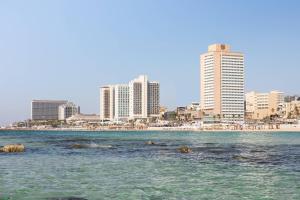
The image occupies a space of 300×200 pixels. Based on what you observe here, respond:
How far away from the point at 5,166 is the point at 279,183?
26.1 m

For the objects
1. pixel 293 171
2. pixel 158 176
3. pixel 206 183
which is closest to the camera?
pixel 206 183

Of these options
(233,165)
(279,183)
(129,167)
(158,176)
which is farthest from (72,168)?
(279,183)

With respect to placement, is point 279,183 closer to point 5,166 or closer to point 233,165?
point 233,165

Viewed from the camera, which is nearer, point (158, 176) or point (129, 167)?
point (158, 176)

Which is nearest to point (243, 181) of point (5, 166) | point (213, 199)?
point (213, 199)

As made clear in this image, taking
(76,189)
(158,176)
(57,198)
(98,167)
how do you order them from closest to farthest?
(57,198) < (76,189) < (158,176) < (98,167)

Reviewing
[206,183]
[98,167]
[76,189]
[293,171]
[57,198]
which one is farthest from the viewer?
[98,167]

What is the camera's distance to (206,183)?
34688mm

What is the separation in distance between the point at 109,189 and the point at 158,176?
7.53 m

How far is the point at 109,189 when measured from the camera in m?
31.8

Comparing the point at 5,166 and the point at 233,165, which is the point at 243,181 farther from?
the point at 5,166

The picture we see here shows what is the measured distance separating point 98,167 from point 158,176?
924cm

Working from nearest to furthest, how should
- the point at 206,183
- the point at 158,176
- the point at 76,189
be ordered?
the point at 76,189
the point at 206,183
the point at 158,176

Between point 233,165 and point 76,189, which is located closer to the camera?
point 76,189
